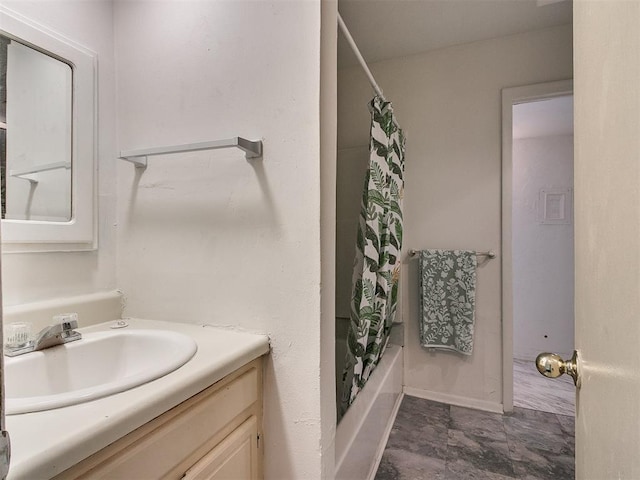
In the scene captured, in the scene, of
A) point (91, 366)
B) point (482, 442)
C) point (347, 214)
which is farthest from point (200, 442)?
point (482, 442)

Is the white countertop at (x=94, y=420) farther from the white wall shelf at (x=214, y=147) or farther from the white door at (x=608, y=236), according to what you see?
the white door at (x=608, y=236)

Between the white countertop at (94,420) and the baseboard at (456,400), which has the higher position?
the white countertop at (94,420)

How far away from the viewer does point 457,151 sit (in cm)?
217

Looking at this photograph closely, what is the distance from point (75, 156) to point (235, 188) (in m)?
0.54

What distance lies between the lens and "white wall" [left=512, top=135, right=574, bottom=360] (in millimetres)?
2939

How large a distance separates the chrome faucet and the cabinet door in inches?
19.2

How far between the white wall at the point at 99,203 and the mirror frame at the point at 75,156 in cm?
3

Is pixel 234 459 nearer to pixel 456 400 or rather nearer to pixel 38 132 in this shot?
pixel 38 132

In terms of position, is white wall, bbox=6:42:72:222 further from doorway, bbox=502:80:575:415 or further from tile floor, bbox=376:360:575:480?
doorway, bbox=502:80:575:415

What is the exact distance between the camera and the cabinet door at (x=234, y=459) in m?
0.75

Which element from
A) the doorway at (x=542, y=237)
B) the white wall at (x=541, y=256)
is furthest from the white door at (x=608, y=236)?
the white wall at (x=541, y=256)

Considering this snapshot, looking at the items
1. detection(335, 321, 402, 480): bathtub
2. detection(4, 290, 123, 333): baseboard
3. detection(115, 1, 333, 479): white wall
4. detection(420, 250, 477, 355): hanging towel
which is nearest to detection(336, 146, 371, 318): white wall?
detection(335, 321, 402, 480): bathtub

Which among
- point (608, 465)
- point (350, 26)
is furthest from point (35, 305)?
point (350, 26)

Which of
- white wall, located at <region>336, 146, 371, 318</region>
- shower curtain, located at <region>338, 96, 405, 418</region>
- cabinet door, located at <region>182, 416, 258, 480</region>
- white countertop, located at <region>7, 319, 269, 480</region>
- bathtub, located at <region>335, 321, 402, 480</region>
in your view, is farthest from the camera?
white wall, located at <region>336, 146, 371, 318</region>
